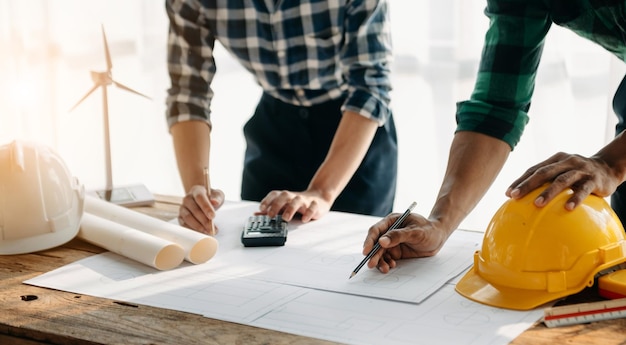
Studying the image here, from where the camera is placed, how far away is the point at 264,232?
1.41 meters

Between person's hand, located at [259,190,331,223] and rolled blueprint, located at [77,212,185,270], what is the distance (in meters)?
0.26

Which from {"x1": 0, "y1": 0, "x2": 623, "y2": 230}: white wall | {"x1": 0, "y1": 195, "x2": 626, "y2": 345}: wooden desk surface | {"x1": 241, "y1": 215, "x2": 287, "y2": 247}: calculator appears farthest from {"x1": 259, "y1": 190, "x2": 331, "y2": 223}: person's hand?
{"x1": 0, "y1": 0, "x2": 623, "y2": 230}: white wall

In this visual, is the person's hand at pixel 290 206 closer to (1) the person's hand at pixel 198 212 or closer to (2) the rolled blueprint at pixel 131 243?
(1) the person's hand at pixel 198 212

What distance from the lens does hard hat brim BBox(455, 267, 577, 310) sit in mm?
1056

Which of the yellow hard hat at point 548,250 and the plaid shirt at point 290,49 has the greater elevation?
the plaid shirt at point 290,49

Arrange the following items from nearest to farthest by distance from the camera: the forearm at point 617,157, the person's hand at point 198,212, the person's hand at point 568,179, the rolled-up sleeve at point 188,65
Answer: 1. the person's hand at point 568,179
2. the forearm at point 617,157
3. the person's hand at point 198,212
4. the rolled-up sleeve at point 188,65

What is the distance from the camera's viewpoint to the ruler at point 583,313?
3.26 ft

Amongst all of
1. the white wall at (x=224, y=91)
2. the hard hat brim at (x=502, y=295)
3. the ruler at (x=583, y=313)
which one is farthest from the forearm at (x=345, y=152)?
the white wall at (x=224, y=91)

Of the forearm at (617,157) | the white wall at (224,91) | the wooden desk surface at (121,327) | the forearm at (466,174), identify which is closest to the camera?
the wooden desk surface at (121,327)

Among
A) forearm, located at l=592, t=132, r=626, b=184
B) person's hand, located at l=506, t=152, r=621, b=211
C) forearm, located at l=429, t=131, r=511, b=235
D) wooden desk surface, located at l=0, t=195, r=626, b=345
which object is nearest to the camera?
wooden desk surface, located at l=0, t=195, r=626, b=345

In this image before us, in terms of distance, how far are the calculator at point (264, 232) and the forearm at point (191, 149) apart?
12.5 inches

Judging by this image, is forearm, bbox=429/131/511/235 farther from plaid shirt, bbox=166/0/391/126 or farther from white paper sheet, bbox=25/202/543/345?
plaid shirt, bbox=166/0/391/126

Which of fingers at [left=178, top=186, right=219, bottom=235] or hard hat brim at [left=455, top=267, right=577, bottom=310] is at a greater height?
hard hat brim at [left=455, top=267, right=577, bottom=310]

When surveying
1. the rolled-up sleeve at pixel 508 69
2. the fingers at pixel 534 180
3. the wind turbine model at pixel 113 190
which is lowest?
the wind turbine model at pixel 113 190
